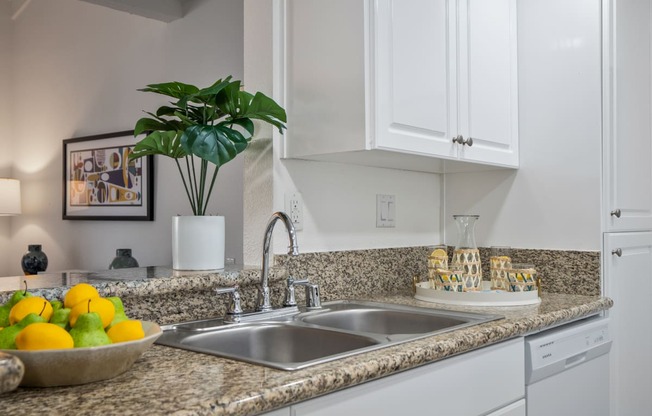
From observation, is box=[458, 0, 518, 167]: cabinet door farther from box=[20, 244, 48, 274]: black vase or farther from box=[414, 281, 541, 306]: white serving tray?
box=[20, 244, 48, 274]: black vase

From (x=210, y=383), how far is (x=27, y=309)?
34 cm

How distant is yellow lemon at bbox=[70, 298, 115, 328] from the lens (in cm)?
102

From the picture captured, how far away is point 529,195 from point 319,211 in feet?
2.76

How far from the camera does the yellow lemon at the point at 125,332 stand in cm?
102

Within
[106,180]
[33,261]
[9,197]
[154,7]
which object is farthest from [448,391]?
[9,197]

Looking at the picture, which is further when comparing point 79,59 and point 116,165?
point 79,59

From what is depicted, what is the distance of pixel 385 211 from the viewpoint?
2.22 metres

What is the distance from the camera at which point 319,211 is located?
196 centimetres

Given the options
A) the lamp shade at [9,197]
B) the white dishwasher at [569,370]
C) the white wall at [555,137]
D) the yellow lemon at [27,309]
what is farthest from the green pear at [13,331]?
the lamp shade at [9,197]

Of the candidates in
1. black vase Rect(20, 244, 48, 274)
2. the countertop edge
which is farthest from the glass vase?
black vase Rect(20, 244, 48, 274)

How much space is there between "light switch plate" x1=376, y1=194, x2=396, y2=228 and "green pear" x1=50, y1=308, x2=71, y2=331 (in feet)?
4.32

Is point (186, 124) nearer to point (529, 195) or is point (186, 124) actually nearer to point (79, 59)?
point (529, 195)

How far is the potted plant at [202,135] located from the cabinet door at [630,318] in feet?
4.35

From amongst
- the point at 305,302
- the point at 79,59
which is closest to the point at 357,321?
the point at 305,302
